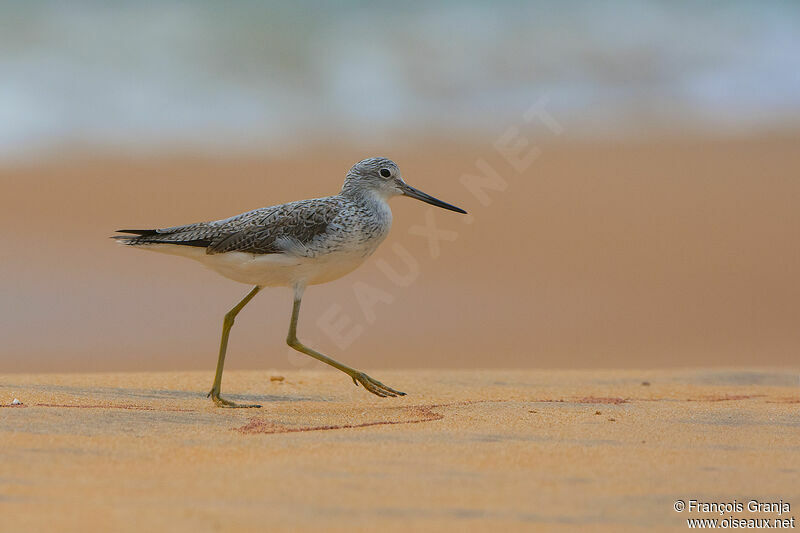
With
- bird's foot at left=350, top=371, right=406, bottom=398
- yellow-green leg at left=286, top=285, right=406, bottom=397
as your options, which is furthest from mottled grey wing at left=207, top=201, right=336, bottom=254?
bird's foot at left=350, top=371, right=406, bottom=398

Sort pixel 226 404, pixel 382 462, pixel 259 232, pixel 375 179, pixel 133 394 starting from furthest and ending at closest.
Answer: pixel 375 179, pixel 259 232, pixel 133 394, pixel 226 404, pixel 382 462

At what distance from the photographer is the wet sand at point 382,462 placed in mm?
3654

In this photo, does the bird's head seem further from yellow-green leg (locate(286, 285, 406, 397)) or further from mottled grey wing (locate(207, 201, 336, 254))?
yellow-green leg (locate(286, 285, 406, 397))

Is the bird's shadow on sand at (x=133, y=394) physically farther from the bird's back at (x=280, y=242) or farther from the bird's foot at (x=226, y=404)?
the bird's back at (x=280, y=242)

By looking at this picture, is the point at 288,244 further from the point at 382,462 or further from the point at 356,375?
the point at 382,462

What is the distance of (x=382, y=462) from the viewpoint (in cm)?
445

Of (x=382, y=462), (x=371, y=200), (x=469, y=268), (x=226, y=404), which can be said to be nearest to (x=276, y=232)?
(x=371, y=200)

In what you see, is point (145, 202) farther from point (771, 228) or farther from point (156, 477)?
point (156, 477)

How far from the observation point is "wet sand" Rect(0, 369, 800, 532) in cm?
365

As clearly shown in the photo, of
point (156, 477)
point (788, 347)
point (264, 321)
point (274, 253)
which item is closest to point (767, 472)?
point (156, 477)

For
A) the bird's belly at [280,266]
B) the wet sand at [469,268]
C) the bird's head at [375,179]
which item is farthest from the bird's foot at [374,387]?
the wet sand at [469,268]

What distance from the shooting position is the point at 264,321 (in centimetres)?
1564

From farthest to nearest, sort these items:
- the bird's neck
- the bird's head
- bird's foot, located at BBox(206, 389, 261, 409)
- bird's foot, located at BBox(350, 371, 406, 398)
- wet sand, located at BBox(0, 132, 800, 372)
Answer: wet sand, located at BBox(0, 132, 800, 372) < the bird's head < the bird's neck < bird's foot, located at BBox(350, 371, 406, 398) < bird's foot, located at BBox(206, 389, 261, 409)

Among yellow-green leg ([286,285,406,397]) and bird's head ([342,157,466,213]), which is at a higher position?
bird's head ([342,157,466,213])
